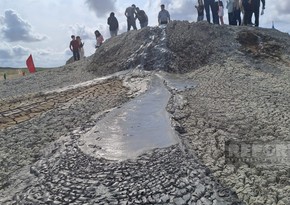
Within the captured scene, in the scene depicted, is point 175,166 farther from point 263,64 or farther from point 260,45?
point 260,45

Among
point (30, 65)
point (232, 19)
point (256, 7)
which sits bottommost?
point (30, 65)

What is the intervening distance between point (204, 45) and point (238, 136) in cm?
707

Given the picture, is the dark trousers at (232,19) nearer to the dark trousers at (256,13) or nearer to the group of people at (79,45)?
the dark trousers at (256,13)

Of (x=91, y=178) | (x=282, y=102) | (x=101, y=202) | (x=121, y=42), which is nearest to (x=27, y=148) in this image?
(x=91, y=178)

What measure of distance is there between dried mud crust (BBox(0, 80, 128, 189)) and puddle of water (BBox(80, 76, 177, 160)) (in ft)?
1.49

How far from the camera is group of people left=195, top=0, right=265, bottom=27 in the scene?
13.5 metres

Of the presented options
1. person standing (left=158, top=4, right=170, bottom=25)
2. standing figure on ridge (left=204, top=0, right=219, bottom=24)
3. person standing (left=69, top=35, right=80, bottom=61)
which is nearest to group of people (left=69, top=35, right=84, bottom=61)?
person standing (left=69, top=35, right=80, bottom=61)

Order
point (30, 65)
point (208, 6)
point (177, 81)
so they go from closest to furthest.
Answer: point (177, 81) < point (208, 6) < point (30, 65)

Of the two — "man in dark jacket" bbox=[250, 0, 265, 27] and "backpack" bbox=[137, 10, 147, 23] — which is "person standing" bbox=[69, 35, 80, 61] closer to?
"backpack" bbox=[137, 10, 147, 23]

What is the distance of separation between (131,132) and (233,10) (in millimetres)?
9752

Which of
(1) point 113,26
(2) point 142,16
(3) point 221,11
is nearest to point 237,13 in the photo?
(3) point 221,11

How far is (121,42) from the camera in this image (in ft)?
47.9

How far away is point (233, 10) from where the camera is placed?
47.5 feet

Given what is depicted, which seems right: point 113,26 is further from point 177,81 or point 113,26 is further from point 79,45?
point 177,81
